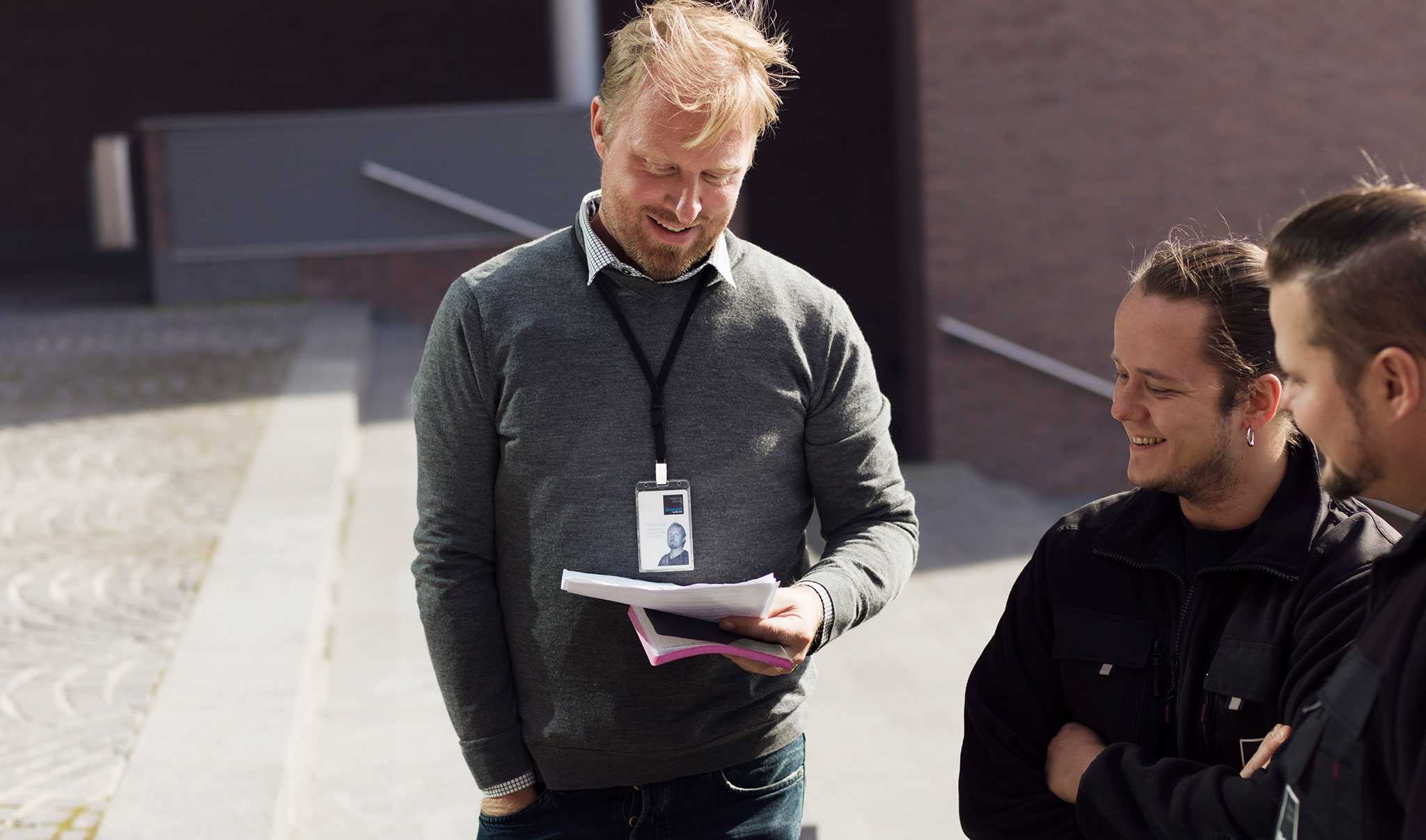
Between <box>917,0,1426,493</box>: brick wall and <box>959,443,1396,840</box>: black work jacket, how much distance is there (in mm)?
8568

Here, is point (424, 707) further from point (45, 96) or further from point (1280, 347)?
point (45, 96)

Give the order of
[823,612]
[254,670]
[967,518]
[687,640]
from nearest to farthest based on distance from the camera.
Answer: [687,640] → [823,612] → [254,670] → [967,518]

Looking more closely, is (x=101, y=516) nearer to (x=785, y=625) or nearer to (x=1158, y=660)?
(x=785, y=625)

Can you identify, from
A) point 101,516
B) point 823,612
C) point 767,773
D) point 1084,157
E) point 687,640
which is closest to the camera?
point 687,640

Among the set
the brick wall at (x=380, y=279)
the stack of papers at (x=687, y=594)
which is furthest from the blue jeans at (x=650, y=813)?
the brick wall at (x=380, y=279)

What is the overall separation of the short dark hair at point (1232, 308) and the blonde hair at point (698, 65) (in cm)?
61

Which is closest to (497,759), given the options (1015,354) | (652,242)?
(652,242)

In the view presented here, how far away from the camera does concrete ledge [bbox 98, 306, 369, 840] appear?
3230 millimetres

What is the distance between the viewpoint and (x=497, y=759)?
6.80 feet

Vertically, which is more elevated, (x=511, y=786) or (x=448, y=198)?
(x=511, y=786)

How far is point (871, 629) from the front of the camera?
5.54 metres

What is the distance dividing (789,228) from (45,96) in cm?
811

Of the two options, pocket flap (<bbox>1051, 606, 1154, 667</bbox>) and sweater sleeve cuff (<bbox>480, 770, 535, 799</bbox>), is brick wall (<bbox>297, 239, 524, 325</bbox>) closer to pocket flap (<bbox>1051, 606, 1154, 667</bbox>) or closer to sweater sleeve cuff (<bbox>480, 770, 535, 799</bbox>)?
sweater sleeve cuff (<bbox>480, 770, 535, 799</bbox>)

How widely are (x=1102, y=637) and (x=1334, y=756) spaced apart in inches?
23.4
